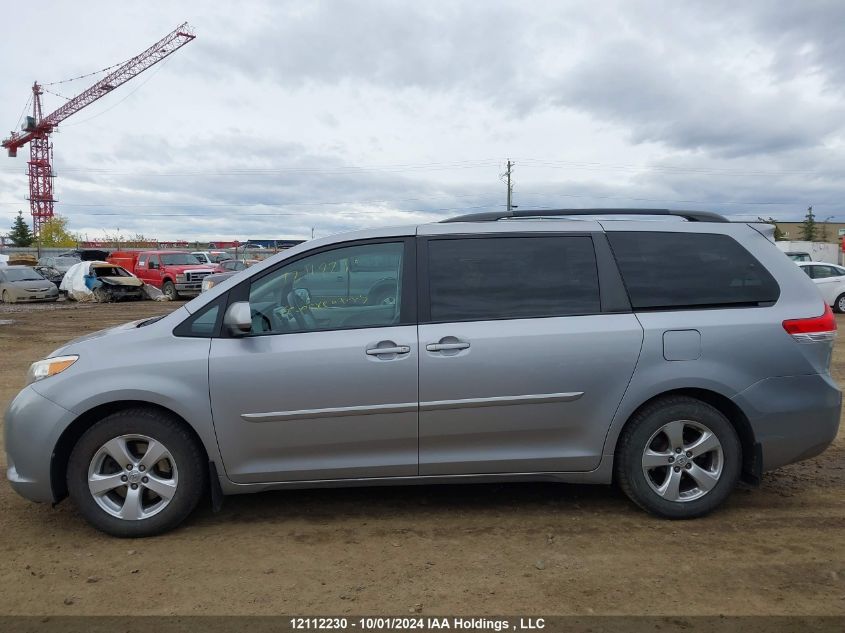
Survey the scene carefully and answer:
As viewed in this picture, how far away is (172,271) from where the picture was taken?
1086 inches

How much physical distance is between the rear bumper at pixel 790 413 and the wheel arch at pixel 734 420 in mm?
43

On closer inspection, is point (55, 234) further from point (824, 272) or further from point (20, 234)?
point (824, 272)

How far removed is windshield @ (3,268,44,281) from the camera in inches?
1014

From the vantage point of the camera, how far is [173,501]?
388 centimetres

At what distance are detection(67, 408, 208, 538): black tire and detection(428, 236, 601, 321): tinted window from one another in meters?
1.58

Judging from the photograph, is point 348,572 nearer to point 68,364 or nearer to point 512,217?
point 68,364

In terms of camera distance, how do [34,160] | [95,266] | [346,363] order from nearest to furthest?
[346,363] < [95,266] < [34,160]

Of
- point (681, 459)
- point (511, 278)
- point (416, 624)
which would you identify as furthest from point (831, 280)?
point (416, 624)

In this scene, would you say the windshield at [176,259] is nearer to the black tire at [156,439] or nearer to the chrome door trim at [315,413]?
the black tire at [156,439]

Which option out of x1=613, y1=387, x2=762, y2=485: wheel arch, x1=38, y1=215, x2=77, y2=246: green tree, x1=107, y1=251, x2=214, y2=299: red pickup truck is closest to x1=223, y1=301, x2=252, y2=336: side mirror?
x1=613, y1=387, x2=762, y2=485: wheel arch

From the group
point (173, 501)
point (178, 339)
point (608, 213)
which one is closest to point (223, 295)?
point (178, 339)

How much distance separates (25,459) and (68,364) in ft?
1.86

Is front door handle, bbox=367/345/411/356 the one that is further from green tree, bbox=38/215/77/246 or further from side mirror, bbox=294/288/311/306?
green tree, bbox=38/215/77/246

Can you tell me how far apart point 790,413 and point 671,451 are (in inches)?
28.9
